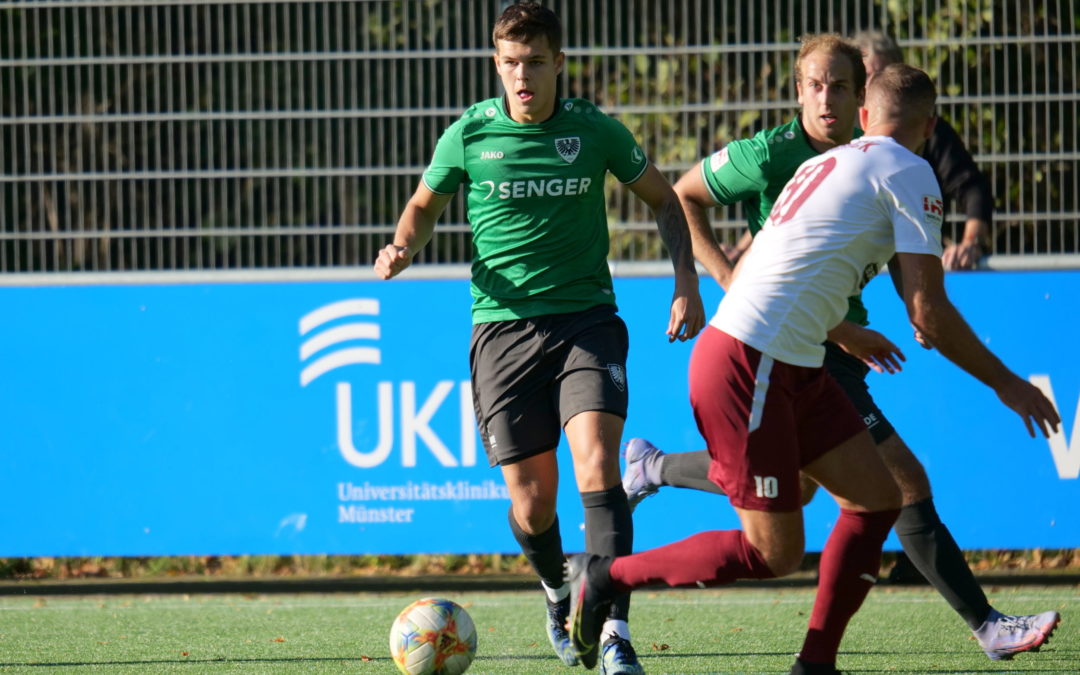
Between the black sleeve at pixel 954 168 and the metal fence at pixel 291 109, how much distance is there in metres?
1.34

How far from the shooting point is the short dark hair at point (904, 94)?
4.46 metres

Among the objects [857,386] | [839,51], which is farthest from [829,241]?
[839,51]

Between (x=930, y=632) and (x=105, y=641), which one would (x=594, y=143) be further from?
(x=105, y=641)

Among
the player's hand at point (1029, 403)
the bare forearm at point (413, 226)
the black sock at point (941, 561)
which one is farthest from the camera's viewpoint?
the bare forearm at point (413, 226)

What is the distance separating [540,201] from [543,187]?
5 cm

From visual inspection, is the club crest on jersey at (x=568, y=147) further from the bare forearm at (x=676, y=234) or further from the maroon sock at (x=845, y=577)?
the maroon sock at (x=845, y=577)

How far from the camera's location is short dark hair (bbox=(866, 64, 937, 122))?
446cm

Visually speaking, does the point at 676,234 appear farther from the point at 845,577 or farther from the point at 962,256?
the point at 962,256

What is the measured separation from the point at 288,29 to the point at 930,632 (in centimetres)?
490

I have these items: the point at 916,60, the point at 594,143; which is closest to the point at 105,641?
the point at 594,143

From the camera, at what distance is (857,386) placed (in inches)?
219

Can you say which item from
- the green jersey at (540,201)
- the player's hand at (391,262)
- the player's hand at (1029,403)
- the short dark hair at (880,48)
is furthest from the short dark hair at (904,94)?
the short dark hair at (880,48)

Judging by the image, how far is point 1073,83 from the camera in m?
8.48

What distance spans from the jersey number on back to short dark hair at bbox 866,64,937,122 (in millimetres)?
273
